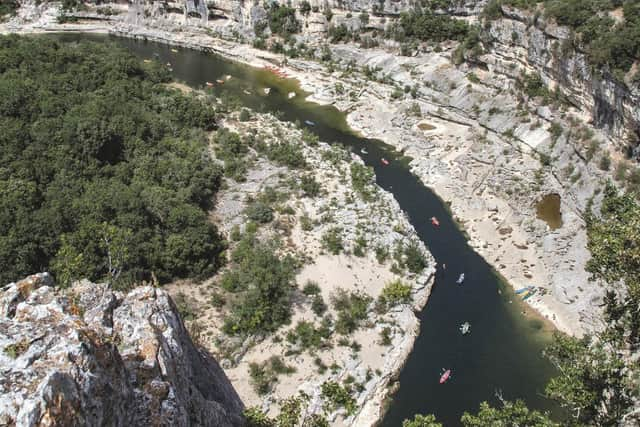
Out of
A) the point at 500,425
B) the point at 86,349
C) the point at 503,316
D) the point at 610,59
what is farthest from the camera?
the point at 610,59

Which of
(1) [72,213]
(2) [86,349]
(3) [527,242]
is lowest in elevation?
(3) [527,242]

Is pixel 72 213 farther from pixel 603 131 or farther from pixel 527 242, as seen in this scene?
pixel 603 131

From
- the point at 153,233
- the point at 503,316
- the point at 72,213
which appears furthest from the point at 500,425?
the point at 72,213

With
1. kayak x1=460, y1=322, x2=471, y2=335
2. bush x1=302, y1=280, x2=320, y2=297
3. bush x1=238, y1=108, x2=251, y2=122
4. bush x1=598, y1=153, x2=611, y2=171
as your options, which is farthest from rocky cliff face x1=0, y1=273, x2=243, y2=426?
bush x1=238, y1=108, x2=251, y2=122

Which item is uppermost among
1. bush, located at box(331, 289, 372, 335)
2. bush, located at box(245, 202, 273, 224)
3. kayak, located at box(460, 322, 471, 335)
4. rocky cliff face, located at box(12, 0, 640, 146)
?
rocky cliff face, located at box(12, 0, 640, 146)

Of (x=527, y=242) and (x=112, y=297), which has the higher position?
(x=112, y=297)

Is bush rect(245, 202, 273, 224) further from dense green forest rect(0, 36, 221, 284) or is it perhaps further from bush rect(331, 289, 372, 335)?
bush rect(331, 289, 372, 335)

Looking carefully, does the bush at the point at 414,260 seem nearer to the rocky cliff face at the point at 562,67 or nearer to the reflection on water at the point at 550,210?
the reflection on water at the point at 550,210
